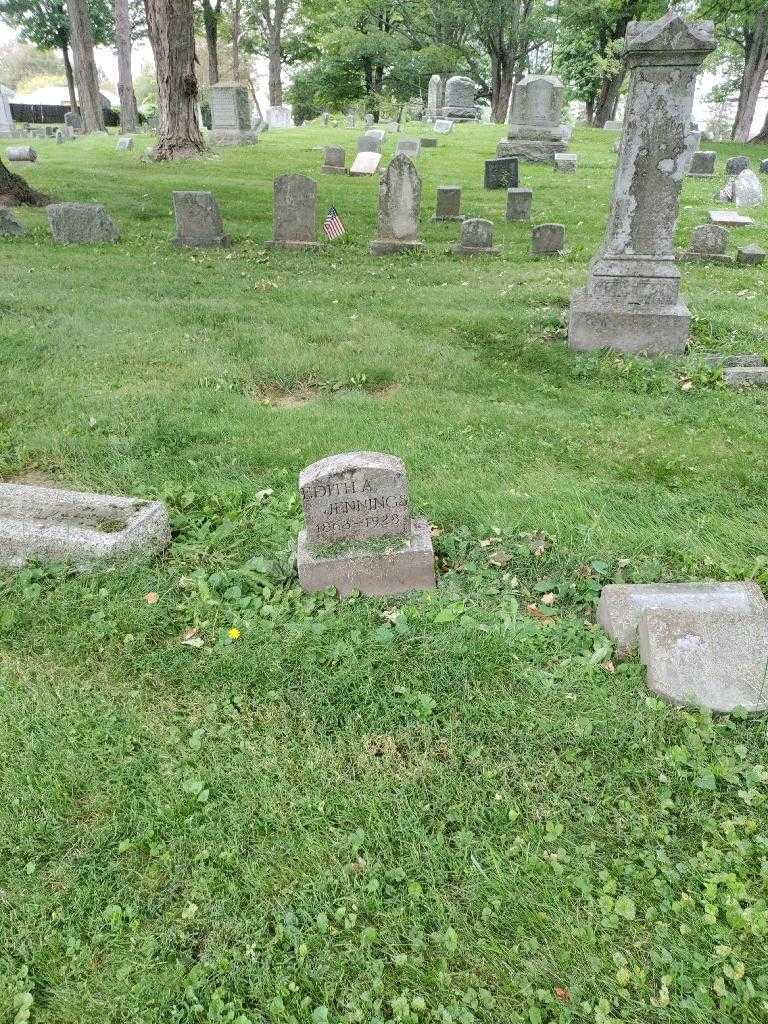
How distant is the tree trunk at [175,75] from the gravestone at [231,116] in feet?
15.4

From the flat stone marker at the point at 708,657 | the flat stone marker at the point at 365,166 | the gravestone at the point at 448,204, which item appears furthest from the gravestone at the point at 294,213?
the flat stone marker at the point at 708,657

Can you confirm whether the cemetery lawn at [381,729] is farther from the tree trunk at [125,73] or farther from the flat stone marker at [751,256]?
the tree trunk at [125,73]

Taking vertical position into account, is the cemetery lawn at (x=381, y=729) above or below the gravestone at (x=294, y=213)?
A: below

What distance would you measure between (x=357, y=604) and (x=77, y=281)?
26.9ft

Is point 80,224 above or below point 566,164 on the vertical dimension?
below

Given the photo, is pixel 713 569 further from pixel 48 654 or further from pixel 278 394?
pixel 278 394

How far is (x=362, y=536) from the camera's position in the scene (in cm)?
389

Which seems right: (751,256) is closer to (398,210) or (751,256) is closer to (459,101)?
(398,210)

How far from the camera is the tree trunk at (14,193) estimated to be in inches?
574

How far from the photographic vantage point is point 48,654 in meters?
3.48

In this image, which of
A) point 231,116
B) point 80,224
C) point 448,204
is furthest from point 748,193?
point 231,116

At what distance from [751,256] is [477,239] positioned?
14.8 feet

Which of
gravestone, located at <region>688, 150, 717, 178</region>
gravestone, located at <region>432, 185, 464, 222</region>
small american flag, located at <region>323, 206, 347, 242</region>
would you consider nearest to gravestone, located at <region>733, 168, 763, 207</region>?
gravestone, located at <region>688, 150, 717, 178</region>

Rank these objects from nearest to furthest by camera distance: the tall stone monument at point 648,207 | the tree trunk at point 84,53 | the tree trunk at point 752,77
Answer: the tall stone monument at point 648,207, the tree trunk at point 84,53, the tree trunk at point 752,77
